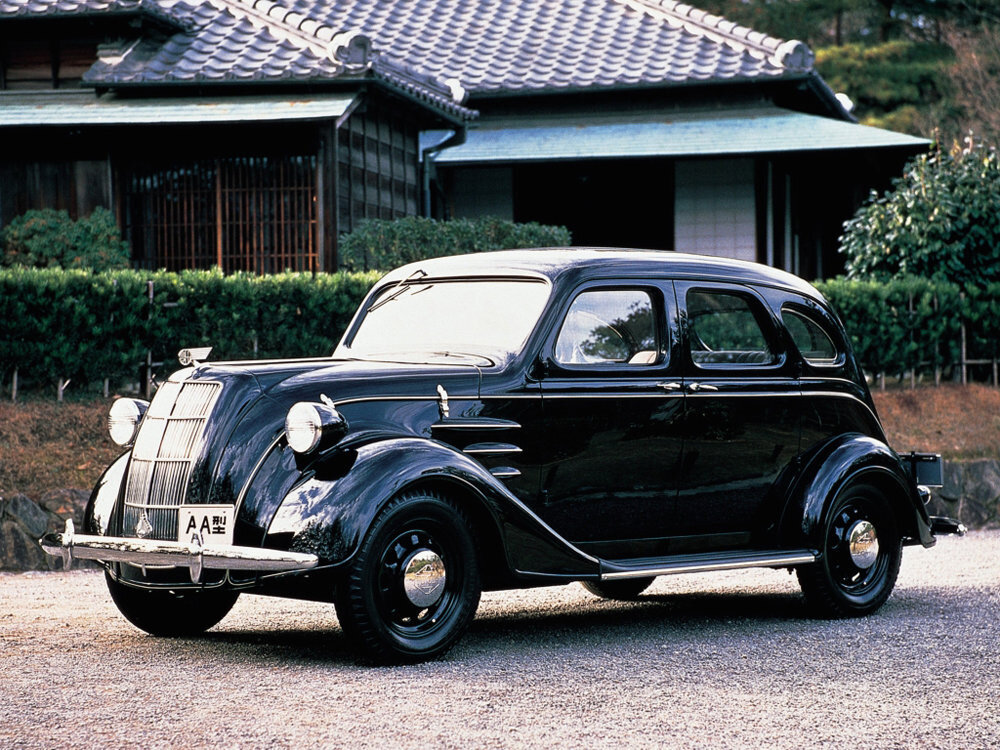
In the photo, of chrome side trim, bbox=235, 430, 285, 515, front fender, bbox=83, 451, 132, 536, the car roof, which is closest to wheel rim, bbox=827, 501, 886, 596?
the car roof

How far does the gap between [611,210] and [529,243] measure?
20.5 feet

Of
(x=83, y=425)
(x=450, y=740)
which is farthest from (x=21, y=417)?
(x=450, y=740)

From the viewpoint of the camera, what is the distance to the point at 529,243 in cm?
1641

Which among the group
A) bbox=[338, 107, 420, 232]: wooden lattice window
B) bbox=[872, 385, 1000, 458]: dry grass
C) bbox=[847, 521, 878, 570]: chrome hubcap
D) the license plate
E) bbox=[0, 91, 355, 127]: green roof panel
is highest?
bbox=[0, 91, 355, 127]: green roof panel

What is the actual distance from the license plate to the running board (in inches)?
69.6

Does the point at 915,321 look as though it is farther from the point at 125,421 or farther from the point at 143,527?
the point at 143,527

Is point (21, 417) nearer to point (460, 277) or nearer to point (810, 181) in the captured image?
point (460, 277)

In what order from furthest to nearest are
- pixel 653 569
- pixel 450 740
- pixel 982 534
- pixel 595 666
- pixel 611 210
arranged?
pixel 611 210 → pixel 982 534 → pixel 653 569 → pixel 595 666 → pixel 450 740

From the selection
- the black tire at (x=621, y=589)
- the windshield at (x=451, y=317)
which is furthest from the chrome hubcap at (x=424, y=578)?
the black tire at (x=621, y=589)

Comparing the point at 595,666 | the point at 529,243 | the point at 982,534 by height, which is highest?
the point at 529,243

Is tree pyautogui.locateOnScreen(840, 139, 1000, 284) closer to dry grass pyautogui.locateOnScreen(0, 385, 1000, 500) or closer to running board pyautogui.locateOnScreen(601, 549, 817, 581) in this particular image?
dry grass pyautogui.locateOnScreen(0, 385, 1000, 500)

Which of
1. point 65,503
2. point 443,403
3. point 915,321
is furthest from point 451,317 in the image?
point 915,321

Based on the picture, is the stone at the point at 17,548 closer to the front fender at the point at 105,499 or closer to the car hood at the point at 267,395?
the front fender at the point at 105,499

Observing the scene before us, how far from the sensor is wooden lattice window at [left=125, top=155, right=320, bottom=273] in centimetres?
1686
